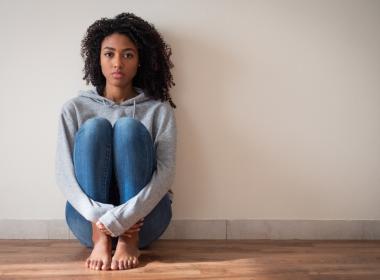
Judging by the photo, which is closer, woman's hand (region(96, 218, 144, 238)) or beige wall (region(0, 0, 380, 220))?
woman's hand (region(96, 218, 144, 238))

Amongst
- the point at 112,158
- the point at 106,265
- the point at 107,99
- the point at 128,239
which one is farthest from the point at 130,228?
the point at 107,99

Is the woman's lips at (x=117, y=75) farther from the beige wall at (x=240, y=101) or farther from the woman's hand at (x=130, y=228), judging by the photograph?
the woman's hand at (x=130, y=228)

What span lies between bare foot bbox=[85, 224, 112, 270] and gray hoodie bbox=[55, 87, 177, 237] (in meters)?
0.05

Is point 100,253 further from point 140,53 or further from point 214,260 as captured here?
point 140,53

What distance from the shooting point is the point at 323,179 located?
1657 millimetres

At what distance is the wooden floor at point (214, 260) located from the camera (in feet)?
3.81

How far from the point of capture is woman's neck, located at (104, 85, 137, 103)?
1.51 metres

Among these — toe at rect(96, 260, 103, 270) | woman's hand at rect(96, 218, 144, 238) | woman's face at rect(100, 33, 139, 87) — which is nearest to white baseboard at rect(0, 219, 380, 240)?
woman's hand at rect(96, 218, 144, 238)

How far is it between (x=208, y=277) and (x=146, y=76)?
2.70 feet

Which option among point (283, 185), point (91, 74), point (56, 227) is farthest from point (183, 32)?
point (56, 227)

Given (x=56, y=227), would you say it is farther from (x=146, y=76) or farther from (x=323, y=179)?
(x=323, y=179)

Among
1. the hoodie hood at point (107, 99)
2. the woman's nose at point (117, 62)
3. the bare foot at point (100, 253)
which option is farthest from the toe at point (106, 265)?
the woman's nose at point (117, 62)

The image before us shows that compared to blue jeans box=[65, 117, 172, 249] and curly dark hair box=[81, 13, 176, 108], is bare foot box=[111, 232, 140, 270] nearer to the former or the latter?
blue jeans box=[65, 117, 172, 249]

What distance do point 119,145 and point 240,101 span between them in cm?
61
